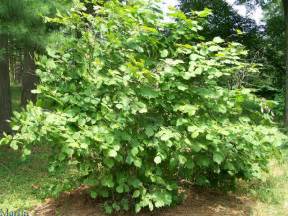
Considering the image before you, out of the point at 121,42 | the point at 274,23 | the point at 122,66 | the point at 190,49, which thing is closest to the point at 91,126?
the point at 122,66

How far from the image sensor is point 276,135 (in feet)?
13.2

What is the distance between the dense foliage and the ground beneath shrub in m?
0.21

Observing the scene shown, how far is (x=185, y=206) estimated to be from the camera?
4488mm

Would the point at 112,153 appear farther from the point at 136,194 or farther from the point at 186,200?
the point at 186,200

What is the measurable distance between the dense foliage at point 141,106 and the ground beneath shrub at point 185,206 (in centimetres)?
21

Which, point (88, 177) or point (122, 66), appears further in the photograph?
point (88, 177)

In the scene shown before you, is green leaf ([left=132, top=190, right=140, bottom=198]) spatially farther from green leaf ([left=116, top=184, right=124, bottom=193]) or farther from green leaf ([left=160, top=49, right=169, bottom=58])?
green leaf ([left=160, top=49, right=169, bottom=58])

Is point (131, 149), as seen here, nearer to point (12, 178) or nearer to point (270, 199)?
point (270, 199)

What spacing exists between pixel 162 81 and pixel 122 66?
43 centimetres

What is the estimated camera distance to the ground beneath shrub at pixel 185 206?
4312 mm

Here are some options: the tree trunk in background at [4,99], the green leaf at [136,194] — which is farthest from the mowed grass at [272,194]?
the tree trunk in background at [4,99]

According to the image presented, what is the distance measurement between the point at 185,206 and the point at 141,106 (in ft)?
4.70

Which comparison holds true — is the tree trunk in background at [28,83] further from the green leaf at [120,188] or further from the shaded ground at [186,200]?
the green leaf at [120,188]

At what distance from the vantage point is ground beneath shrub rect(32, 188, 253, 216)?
431 centimetres
